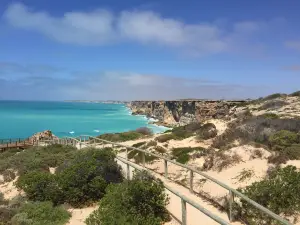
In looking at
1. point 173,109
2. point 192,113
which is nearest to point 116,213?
point 192,113

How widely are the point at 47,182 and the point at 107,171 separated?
219 cm

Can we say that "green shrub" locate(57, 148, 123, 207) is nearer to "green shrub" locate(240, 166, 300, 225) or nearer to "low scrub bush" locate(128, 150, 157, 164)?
"low scrub bush" locate(128, 150, 157, 164)

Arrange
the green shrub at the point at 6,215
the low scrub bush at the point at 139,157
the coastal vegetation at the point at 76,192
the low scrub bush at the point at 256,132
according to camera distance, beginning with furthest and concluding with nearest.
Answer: the low scrub bush at the point at 256,132 → the low scrub bush at the point at 139,157 → the green shrub at the point at 6,215 → the coastal vegetation at the point at 76,192

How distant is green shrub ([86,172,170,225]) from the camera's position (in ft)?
26.6

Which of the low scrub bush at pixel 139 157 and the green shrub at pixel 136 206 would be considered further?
the low scrub bush at pixel 139 157

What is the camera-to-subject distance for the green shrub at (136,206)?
811 centimetres

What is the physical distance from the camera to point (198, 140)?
21328mm

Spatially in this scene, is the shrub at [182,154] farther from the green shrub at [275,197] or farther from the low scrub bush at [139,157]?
the green shrub at [275,197]

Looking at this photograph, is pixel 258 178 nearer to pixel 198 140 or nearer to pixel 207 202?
pixel 207 202

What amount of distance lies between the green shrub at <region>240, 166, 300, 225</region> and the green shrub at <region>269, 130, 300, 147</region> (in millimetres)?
6108

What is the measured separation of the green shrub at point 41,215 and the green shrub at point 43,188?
55 cm

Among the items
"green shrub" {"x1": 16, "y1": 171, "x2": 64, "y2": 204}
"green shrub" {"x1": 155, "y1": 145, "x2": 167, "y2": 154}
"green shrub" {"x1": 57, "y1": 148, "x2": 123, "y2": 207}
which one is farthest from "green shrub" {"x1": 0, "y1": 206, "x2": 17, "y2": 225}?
"green shrub" {"x1": 155, "y1": 145, "x2": 167, "y2": 154}

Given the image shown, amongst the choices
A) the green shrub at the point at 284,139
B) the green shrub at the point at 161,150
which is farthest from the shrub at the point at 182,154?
the green shrub at the point at 284,139

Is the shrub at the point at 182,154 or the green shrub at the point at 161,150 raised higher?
the shrub at the point at 182,154
